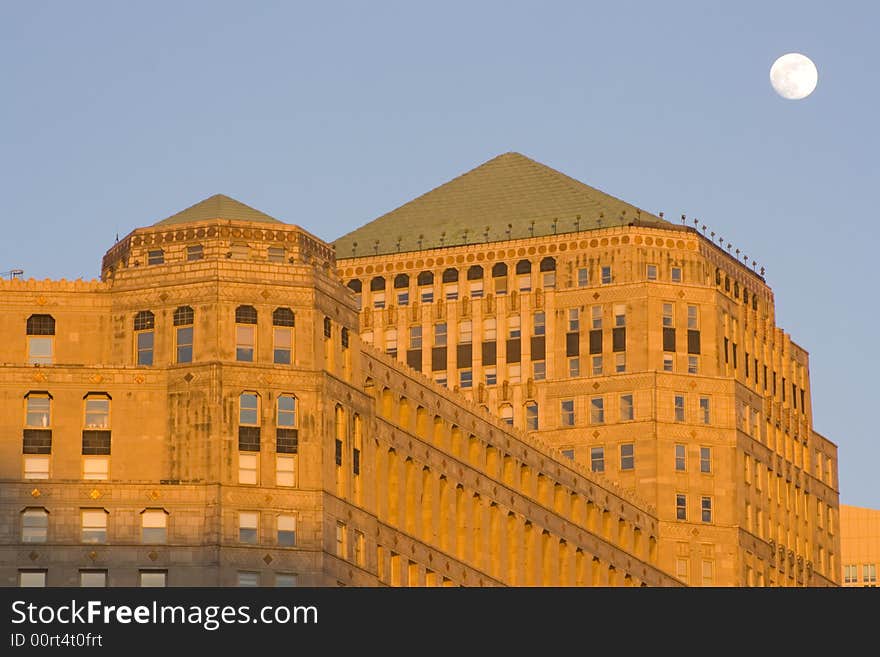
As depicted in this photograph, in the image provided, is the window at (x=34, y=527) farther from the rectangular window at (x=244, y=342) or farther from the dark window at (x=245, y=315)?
the dark window at (x=245, y=315)

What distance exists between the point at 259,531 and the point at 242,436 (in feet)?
18.7

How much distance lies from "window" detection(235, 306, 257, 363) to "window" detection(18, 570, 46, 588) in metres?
17.1

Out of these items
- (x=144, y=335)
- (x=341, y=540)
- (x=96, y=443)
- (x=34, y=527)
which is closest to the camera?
(x=34, y=527)

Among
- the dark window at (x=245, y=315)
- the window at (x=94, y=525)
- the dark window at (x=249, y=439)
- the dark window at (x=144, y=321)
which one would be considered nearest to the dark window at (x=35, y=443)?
the window at (x=94, y=525)

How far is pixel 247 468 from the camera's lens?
546 feet

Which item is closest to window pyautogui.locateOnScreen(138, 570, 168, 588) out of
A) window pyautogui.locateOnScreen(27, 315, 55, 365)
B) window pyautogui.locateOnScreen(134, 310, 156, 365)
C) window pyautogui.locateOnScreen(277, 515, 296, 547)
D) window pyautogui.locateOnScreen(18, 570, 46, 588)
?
window pyautogui.locateOnScreen(18, 570, 46, 588)

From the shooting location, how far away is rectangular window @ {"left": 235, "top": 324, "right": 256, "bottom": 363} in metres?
168

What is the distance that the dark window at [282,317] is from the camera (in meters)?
170

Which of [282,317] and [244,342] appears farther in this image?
[282,317]

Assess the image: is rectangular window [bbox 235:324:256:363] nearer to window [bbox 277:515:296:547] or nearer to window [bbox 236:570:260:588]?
window [bbox 277:515:296:547]

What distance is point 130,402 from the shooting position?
168 meters

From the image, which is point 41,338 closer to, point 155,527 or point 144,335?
point 144,335

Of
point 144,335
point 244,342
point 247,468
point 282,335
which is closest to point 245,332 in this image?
point 244,342

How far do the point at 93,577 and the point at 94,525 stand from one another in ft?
10.9
